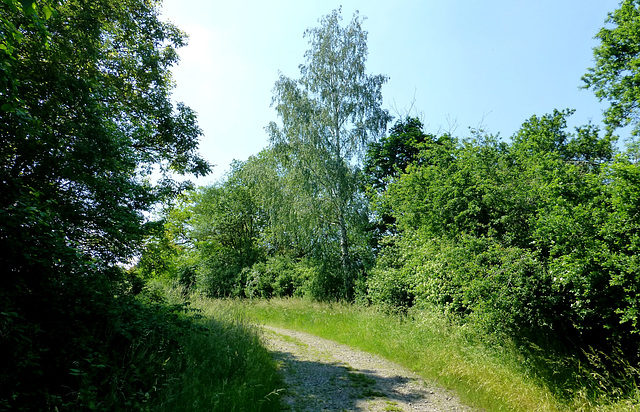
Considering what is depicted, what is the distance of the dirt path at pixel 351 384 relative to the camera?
217 inches

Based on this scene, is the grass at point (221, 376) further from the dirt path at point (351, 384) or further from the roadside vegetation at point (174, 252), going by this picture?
the dirt path at point (351, 384)

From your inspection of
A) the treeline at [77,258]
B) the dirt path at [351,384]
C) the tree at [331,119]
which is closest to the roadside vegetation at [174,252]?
the treeline at [77,258]

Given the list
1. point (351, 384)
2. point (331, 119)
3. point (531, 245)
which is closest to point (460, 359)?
point (351, 384)

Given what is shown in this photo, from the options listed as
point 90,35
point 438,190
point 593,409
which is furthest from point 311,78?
point 593,409

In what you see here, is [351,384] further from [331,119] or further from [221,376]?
[331,119]

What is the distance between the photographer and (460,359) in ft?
23.2

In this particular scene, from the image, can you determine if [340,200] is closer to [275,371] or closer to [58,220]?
[275,371]

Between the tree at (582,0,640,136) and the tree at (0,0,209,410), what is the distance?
16798 millimetres

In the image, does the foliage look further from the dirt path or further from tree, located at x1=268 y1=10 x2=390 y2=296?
tree, located at x1=268 y1=10 x2=390 y2=296

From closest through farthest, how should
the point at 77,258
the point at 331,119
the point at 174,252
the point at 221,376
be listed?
the point at 77,258 → the point at 221,376 → the point at 174,252 → the point at 331,119

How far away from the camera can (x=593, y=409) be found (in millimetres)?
4980

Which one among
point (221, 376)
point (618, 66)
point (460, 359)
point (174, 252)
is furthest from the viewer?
point (618, 66)

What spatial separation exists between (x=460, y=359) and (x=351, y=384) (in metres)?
2.51

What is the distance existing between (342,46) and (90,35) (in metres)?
14.1
